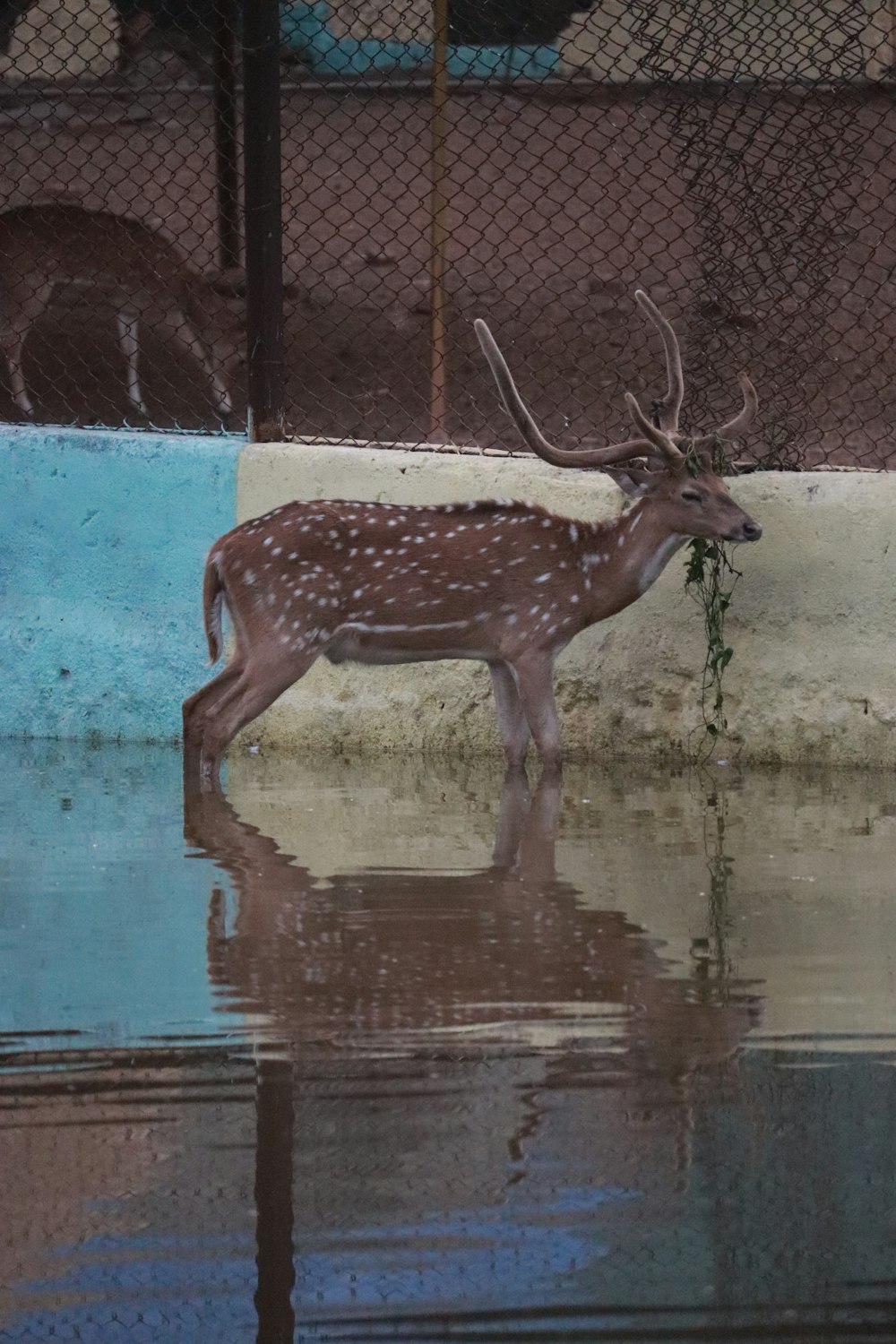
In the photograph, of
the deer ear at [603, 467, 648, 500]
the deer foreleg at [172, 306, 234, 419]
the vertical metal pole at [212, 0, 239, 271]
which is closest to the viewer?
the deer ear at [603, 467, 648, 500]

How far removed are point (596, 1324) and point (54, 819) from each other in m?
3.97

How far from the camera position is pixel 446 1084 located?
3.63 meters

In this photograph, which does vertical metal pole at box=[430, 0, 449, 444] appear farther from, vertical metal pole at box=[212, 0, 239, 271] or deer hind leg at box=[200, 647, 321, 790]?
deer hind leg at box=[200, 647, 321, 790]

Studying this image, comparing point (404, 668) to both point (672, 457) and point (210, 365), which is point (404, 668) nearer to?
point (672, 457)

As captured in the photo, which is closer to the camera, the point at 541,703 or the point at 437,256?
the point at 541,703

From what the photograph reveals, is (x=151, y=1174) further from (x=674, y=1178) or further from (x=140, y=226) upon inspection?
(x=140, y=226)

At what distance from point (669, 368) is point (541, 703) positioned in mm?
1363

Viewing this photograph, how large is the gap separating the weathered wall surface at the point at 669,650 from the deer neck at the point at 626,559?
0.24m

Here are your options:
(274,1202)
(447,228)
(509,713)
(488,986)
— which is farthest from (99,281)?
(274,1202)

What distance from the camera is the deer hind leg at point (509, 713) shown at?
763 centimetres

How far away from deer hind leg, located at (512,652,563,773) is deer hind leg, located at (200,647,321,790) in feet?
2.55

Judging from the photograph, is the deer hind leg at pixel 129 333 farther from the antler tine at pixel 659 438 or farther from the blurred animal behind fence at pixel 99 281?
the antler tine at pixel 659 438

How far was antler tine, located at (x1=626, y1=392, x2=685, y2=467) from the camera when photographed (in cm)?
732

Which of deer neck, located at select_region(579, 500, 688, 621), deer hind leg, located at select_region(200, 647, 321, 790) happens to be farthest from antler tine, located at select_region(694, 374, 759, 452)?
deer hind leg, located at select_region(200, 647, 321, 790)
